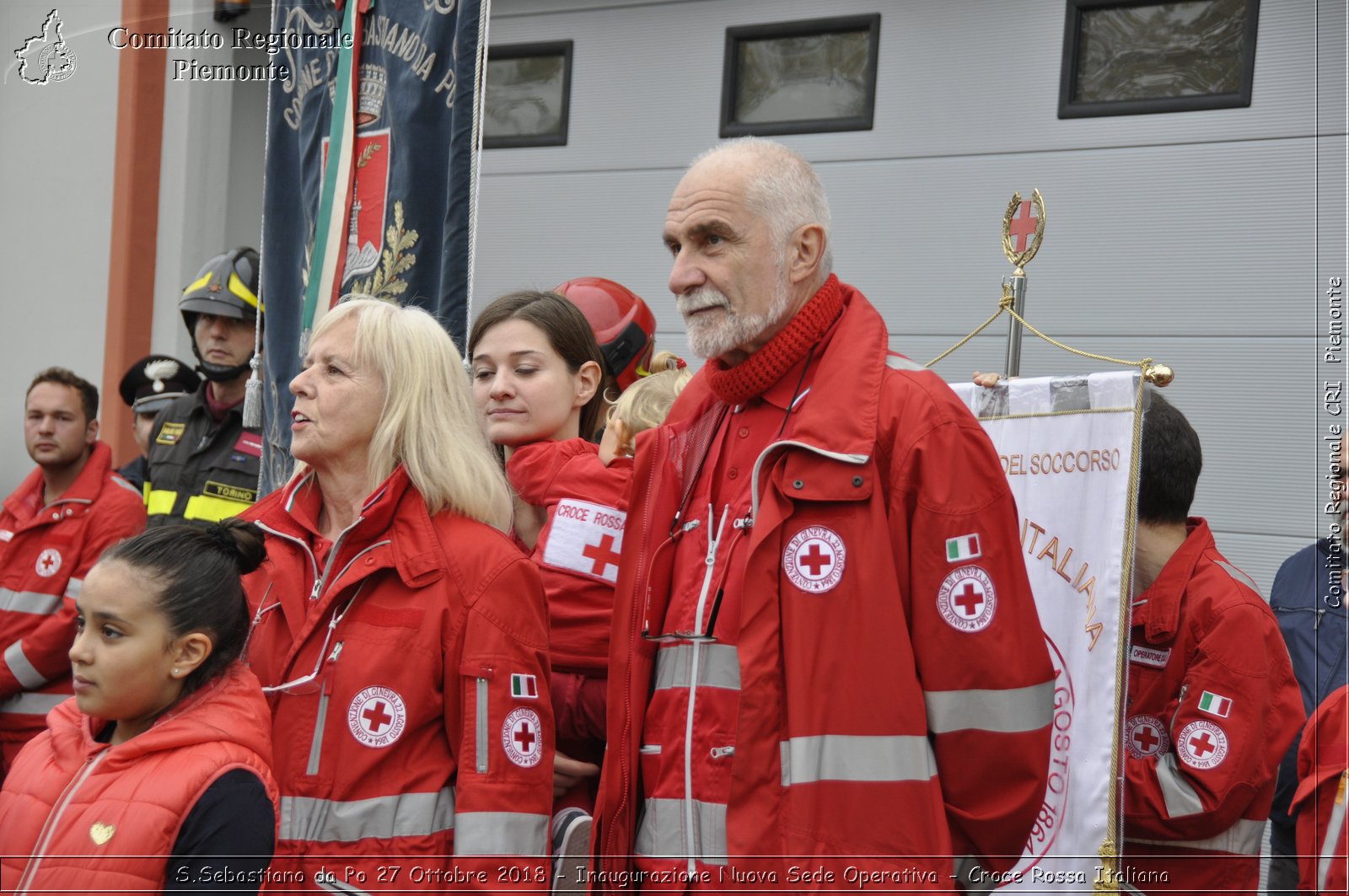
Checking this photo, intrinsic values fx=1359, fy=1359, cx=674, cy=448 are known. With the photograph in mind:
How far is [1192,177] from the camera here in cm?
536

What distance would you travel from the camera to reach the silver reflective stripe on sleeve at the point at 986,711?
93.8 inches

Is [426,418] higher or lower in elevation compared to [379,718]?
higher

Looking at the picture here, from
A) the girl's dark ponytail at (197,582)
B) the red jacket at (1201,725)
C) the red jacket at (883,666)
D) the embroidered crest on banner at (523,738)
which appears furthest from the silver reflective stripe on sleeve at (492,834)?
the red jacket at (1201,725)

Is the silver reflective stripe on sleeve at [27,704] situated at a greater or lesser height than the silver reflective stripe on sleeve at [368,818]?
lesser

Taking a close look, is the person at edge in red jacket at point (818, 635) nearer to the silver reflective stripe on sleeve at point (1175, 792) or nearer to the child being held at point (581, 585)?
the child being held at point (581, 585)

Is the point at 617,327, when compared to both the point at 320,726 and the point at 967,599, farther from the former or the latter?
the point at 967,599

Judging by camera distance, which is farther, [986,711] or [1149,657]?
[1149,657]

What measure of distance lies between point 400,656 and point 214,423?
3.08 meters

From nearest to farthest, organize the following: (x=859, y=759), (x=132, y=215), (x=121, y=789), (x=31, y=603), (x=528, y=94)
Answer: (x=859, y=759) < (x=121, y=789) < (x=31, y=603) < (x=528, y=94) < (x=132, y=215)

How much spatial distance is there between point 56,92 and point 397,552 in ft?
19.6

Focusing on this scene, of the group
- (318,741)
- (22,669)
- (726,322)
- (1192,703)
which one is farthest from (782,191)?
(22,669)

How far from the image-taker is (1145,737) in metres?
3.40

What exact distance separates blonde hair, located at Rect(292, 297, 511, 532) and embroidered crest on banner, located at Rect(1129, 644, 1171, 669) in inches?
64.3

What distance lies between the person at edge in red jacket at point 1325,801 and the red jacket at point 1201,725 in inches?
5.7
